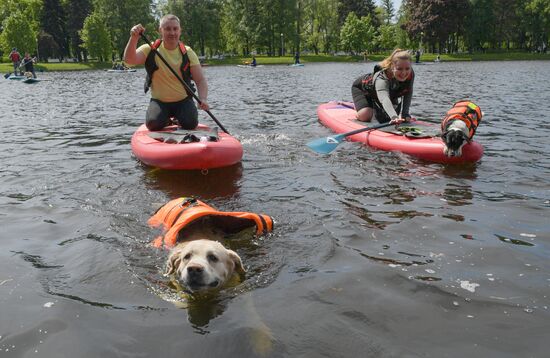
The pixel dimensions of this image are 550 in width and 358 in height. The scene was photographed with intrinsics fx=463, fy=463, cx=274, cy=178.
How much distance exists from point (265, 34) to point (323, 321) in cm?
7487

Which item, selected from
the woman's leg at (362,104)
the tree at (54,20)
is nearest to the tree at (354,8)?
the tree at (54,20)

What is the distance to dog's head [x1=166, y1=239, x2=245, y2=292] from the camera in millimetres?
3635

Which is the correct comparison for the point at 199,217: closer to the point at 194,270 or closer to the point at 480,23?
the point at 194,270

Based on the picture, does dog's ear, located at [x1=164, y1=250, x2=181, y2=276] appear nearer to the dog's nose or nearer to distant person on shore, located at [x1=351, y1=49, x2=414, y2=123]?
the dog's nose

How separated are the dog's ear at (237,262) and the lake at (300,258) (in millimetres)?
159

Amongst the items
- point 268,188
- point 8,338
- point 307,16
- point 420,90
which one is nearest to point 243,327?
point 8,338

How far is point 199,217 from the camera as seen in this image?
4664 millimetres

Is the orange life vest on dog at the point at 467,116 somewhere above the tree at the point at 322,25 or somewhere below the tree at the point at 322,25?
below

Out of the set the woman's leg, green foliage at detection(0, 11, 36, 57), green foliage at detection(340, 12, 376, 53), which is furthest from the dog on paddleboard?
green foliage at detection(340, 12, 376, 53)

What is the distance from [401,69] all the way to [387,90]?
1.85 feet

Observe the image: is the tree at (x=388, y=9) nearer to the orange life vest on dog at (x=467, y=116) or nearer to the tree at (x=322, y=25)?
the tree at (x=322, y=25)

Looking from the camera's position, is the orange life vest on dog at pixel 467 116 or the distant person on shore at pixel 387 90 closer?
the orange life vest on dog at pixel 467 116

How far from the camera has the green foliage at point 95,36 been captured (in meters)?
61.4

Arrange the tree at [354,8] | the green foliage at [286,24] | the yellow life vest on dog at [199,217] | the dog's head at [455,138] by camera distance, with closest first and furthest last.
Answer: the yellow life vest on dog at [199,217], the dog's head at [455,138], the green foliage at [286,24], the tree at [354,8]
